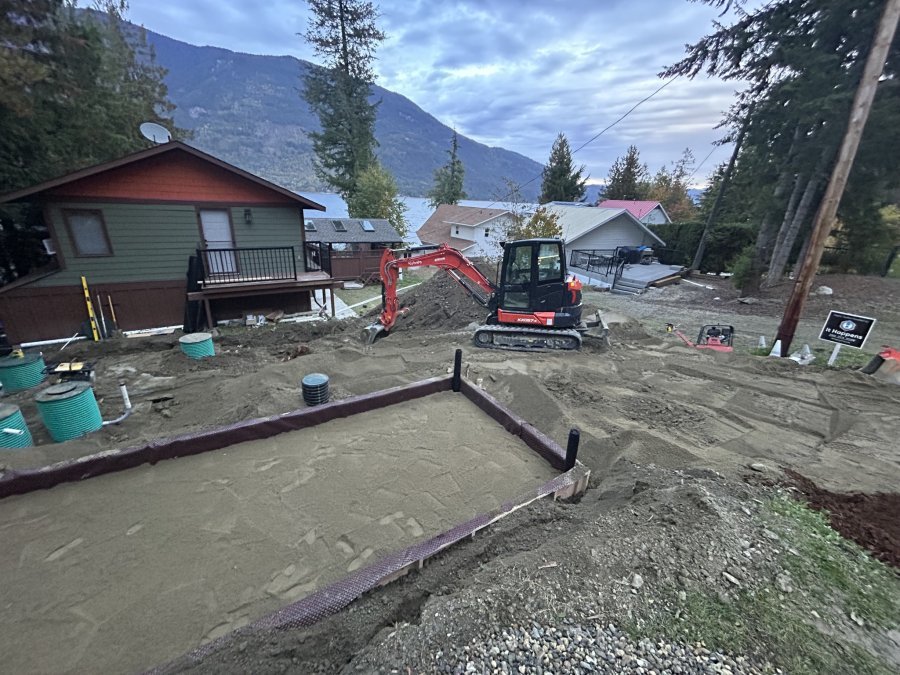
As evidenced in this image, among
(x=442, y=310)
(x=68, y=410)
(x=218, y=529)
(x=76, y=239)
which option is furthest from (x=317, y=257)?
(x=218, y=529)

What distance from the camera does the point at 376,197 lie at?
80.5ft

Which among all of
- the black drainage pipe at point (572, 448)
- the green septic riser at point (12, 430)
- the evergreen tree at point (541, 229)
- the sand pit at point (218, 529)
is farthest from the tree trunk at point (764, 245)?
the green septic riser at point (12, 430)

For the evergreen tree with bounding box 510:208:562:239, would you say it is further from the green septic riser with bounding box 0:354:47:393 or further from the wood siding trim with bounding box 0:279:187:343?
the green septic riser with bounding box 0:354:47:393

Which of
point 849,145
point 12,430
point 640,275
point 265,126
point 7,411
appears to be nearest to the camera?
point 12,430

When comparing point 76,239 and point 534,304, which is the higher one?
point 76,239

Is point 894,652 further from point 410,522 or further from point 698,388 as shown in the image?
point 698,388

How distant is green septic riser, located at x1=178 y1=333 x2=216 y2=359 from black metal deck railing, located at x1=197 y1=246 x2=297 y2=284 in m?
3.04

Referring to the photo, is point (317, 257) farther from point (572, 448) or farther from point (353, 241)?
point (572, 448)

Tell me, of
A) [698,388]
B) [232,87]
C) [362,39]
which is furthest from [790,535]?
[232,87]

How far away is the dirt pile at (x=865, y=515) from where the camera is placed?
257 cm

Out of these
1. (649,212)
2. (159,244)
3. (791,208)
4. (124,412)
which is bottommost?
(124,412)

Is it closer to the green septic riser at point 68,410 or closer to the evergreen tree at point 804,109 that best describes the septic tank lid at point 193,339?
the green septic riser at point 68,410

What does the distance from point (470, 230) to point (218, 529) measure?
90.2ft

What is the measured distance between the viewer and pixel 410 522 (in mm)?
3250
